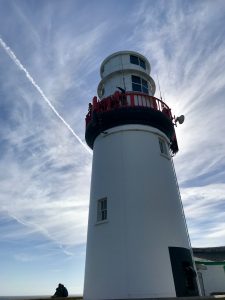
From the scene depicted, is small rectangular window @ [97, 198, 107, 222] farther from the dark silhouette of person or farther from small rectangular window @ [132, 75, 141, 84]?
small rectangular window @ [132, 75, 141, 84]

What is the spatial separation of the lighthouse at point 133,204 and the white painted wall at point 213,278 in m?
14.2

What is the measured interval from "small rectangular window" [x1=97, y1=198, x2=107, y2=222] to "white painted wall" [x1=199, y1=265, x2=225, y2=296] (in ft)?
53.6

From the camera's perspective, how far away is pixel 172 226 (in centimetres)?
1364

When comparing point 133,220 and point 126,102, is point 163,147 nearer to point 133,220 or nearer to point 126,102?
point 126,102

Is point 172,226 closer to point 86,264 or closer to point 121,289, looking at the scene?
point 121,289

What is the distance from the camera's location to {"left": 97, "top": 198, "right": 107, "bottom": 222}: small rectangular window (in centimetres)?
1428

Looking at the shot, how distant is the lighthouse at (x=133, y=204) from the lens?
1202cm

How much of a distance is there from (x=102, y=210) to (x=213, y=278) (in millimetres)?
17708

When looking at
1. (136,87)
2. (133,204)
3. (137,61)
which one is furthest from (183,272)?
(137,61)

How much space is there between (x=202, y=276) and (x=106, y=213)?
55.9ft

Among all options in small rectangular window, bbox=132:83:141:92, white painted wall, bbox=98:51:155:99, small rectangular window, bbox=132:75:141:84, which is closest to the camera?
small rectangular window, bbox=132:83:141:92

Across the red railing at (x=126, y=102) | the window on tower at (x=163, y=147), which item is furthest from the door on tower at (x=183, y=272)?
the red railing at (x=126, y=102)

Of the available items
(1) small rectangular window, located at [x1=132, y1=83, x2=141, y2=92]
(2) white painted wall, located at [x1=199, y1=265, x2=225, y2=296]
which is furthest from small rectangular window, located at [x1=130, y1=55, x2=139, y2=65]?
(2) white painted wall, located at [x1=199, y1=265, x2=225, y2=296]

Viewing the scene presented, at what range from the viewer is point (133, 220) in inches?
512
